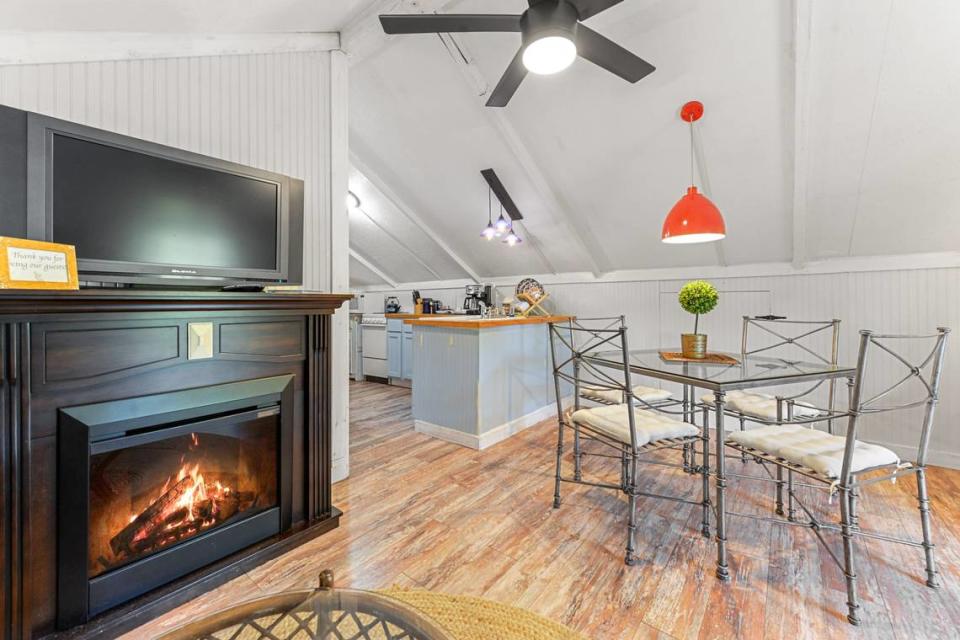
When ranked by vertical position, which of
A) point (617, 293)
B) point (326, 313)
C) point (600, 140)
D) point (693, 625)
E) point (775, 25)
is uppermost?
point (775, 25)

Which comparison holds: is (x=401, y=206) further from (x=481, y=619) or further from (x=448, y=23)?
(x=481, y=619)

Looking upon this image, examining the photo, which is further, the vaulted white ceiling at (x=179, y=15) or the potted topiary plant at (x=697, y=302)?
the potted topiary plant at (x=697, y=302)

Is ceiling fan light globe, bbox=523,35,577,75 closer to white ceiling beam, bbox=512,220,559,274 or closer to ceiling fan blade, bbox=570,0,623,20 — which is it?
ceiling fan blade, bbox=570,0,623,20

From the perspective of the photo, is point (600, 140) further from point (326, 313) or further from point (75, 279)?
point (75, 279)

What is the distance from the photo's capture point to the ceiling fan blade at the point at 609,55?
1.70 m

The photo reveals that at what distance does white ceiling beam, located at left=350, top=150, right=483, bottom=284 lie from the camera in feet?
12.9

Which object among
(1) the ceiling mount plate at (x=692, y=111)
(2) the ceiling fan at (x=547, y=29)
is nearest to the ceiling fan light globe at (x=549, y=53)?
(2) the ceiling fan at (x=547, y=29)

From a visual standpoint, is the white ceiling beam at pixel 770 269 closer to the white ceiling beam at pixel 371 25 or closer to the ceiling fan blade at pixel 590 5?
the ceiling fan blade at pixel 590 5

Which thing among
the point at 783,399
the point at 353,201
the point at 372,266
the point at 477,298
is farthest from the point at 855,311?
the point at 372,266

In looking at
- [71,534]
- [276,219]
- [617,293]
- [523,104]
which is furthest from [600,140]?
[71,534]

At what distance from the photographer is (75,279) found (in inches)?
51.0

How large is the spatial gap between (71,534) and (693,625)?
6.82 ft

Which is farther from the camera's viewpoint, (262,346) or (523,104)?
(523,104)

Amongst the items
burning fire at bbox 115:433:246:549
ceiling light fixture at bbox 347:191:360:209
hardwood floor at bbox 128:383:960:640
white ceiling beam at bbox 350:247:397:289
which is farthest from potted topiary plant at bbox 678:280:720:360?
white ceiling beam at bbox 350:247:397:289
